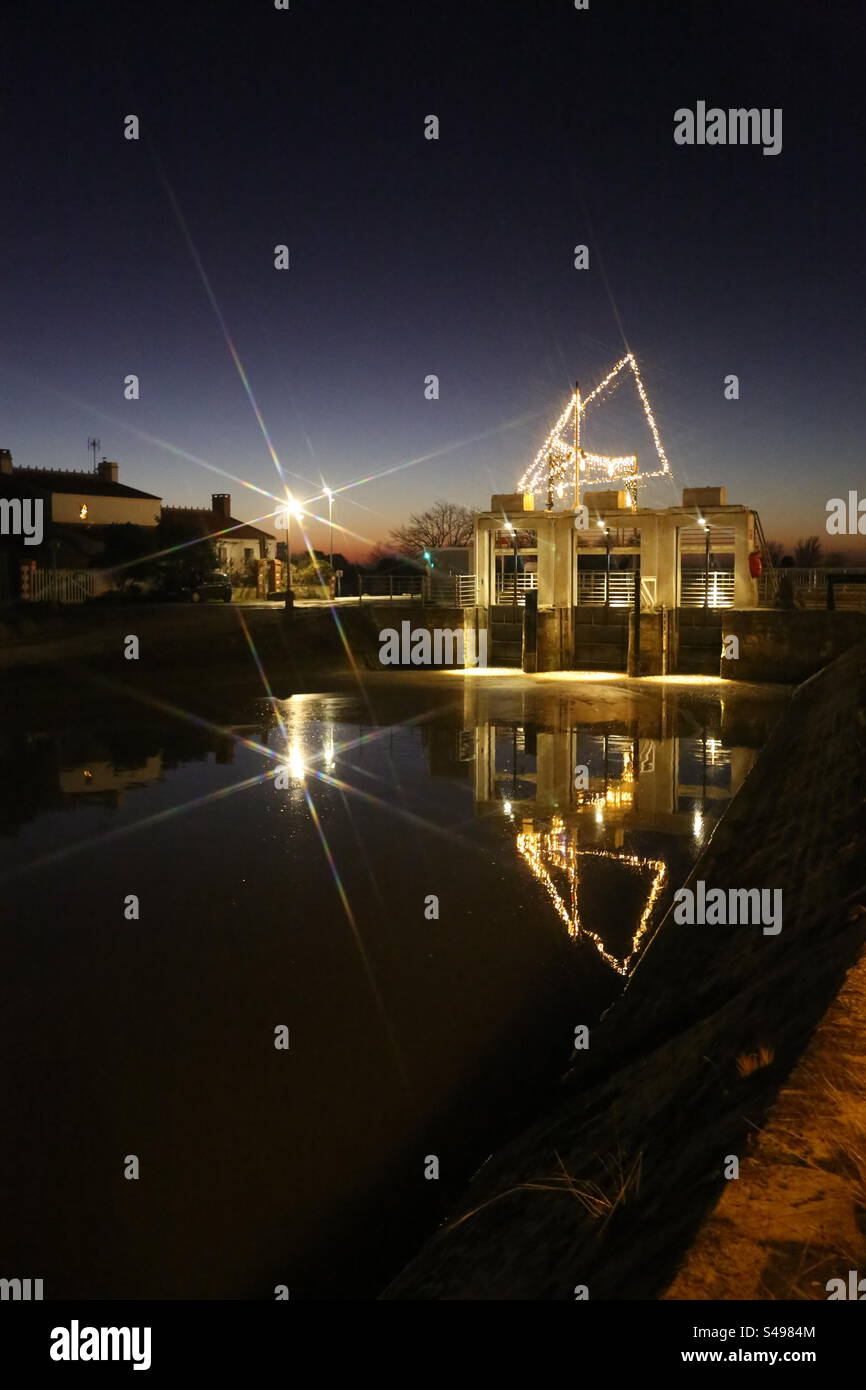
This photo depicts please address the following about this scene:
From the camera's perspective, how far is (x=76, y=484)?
60531 millimetres

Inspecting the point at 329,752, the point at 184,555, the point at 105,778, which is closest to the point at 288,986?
the point at 105,778

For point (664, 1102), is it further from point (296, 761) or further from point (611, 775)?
point (296, 761)

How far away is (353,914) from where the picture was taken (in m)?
10.0

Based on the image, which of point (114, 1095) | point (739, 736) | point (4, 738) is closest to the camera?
point (114, 1095)

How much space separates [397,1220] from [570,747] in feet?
50.9

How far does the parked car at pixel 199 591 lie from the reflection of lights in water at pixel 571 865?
122ft

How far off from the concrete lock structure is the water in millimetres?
16498

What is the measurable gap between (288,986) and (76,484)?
58.1 metres

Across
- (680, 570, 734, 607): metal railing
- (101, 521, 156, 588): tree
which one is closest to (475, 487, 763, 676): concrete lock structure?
(680, 570, 734, 607): metal railing

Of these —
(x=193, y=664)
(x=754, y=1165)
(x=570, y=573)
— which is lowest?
(x=754, y=1165)

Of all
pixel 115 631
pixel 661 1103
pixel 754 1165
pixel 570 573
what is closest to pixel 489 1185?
pixel 661 1103
